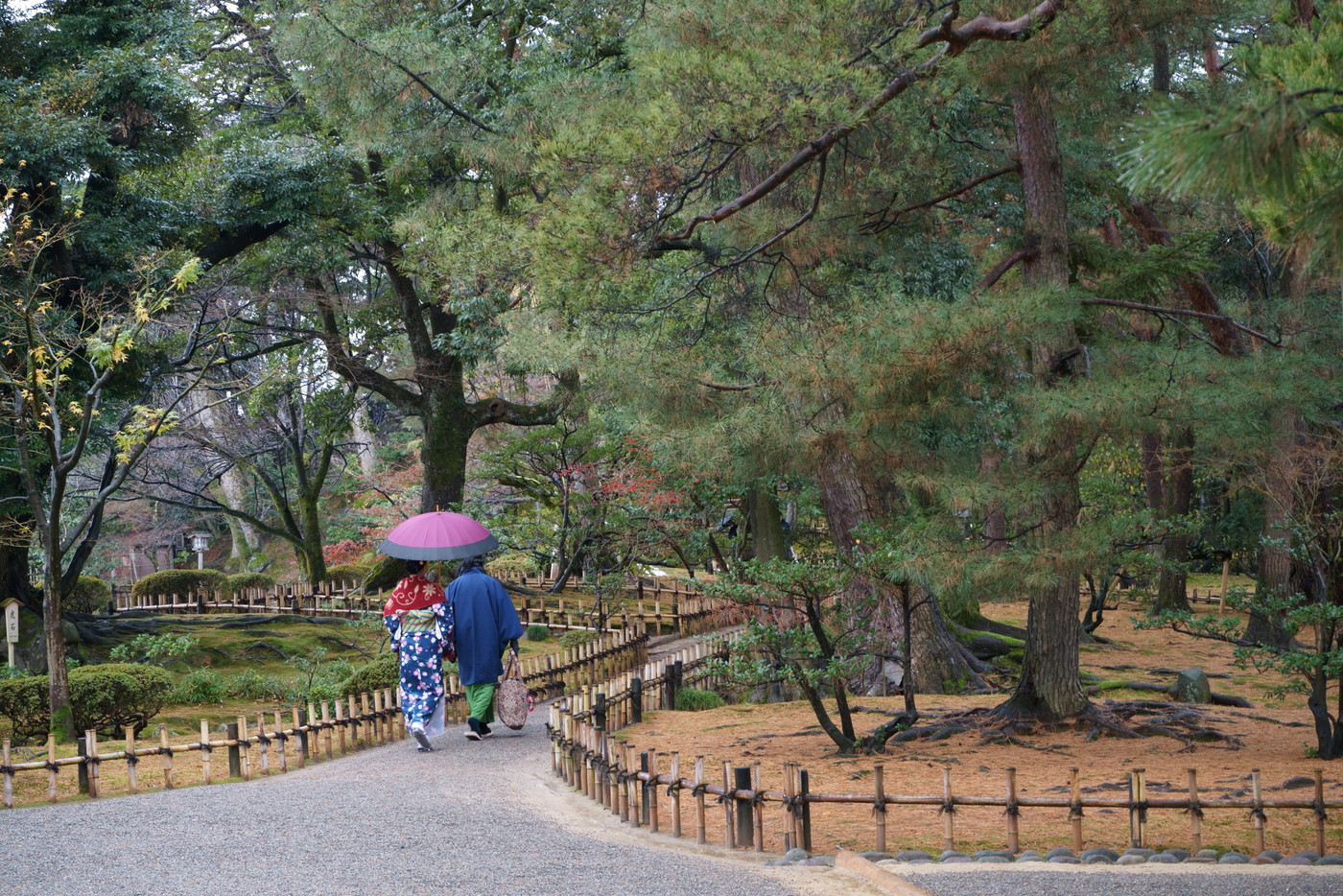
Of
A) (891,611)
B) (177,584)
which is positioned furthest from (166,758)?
(177,584)

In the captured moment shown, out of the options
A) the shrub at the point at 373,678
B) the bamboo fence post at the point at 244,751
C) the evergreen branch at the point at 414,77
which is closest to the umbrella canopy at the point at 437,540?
the bamboo fence post at the point at 244,751

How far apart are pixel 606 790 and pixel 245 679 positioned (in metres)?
6.39

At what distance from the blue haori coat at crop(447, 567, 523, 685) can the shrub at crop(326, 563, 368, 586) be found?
1271 centimetres

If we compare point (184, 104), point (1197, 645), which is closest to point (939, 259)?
point (184, 104)

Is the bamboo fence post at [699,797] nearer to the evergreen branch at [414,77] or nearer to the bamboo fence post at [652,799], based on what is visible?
the bamboo fence post at [652,799]

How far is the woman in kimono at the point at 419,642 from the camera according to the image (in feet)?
25.4

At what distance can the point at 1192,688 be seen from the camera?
33.3ft

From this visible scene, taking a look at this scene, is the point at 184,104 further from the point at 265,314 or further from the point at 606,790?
the point at 606,790

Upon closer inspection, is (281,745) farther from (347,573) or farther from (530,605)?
(347,573)

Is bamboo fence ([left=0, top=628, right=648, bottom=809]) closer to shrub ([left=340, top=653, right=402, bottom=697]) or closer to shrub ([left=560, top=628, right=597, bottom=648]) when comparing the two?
shrub ([left=340, top=653, right=402, bottom=697])

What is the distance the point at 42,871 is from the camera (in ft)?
14.5

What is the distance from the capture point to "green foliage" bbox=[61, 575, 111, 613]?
15674 mm

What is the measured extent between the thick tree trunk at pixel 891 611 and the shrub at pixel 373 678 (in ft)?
12.5

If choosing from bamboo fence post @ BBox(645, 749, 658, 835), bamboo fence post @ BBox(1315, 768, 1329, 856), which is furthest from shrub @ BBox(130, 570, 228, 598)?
bamboo fence post @ BBox(1315, 768, 1329, 856)
